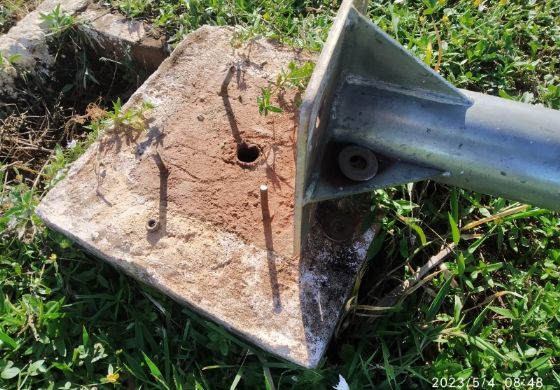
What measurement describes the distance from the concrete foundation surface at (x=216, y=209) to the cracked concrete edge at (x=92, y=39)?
573 mm

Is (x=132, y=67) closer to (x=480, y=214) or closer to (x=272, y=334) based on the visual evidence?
(x=272, y=334)

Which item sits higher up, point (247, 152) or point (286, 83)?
point (286, 83)

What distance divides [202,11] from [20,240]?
5.34ft

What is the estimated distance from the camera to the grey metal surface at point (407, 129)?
55.6 inches

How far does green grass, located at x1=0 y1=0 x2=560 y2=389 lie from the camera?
2.02 m

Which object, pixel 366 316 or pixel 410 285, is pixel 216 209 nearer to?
pixel 366 316

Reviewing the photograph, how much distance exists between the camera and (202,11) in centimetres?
298

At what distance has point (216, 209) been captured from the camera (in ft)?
6.78

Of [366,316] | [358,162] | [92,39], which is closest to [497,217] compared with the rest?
[366,316]

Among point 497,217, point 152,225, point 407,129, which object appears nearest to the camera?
point 407,129

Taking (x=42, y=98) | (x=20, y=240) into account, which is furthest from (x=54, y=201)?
(x=42, y=98)

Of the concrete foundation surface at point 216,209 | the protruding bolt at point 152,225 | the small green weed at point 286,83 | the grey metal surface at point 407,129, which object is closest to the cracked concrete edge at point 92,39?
the concrete foundation surface at point 216,209

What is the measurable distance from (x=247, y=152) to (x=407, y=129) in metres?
0.86

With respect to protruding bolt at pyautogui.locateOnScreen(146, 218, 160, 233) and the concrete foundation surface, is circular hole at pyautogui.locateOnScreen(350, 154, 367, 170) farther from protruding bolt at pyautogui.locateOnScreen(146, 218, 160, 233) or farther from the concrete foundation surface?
protruding bolt at pyautogui.locateOnScreen(146, 218, 160, 233)
